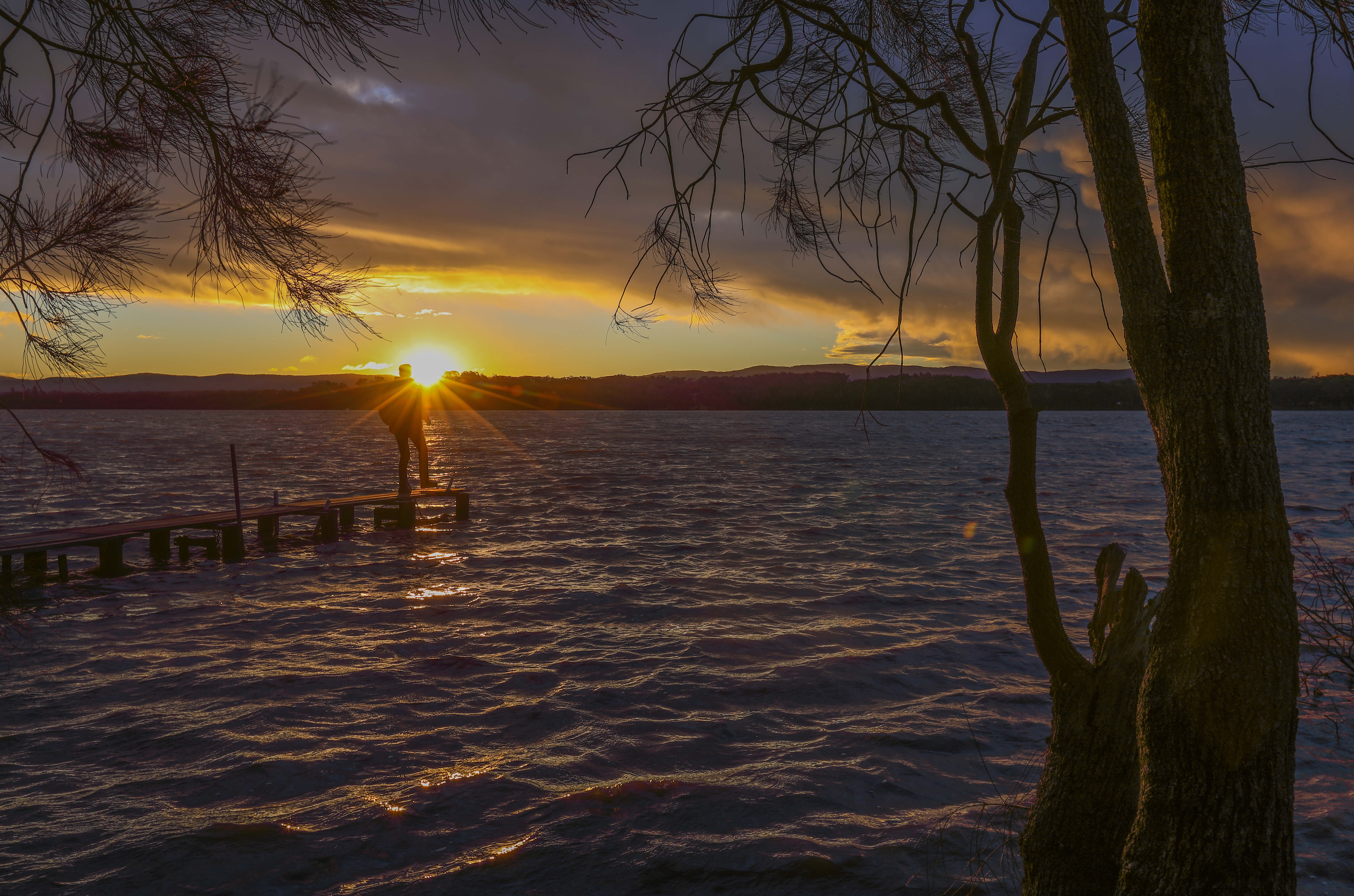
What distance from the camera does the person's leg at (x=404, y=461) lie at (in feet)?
60.7

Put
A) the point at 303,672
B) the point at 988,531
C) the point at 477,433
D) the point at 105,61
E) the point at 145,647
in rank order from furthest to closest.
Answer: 1. the point at 477,433
2. the point at 988,531
3. the point at 145,647
4. the point at 303,672
5. the point at 105,61

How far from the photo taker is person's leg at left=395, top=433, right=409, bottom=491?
18516mm

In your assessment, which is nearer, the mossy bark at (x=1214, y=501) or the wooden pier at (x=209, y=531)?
the mossy bark at (x=1214, y=501)

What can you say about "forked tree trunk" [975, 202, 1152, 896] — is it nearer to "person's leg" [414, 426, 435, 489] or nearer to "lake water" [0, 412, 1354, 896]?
"lake water" [0, 412, 1354, 896]

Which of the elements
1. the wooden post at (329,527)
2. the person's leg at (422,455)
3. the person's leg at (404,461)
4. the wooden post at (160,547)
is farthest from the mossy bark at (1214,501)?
the wooden post at (329,527)

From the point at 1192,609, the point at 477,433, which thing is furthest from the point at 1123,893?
the point at 477,433

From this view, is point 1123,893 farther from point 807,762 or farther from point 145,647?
point 145,647

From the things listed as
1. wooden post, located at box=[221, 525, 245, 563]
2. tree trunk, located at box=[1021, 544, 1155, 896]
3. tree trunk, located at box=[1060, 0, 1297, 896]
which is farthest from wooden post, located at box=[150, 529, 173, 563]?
tree trunk, located at box=[1060, 0, 1297, 896]

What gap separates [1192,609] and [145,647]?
1114 centimetres

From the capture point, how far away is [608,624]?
35.1ft

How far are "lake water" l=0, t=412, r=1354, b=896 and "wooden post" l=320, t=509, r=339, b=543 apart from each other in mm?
583

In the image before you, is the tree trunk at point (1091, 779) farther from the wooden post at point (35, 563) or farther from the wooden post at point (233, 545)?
the wooden post at point (233, 545)

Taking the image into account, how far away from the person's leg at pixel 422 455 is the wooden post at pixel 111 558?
5.84m

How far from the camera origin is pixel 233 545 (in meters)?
16.1
